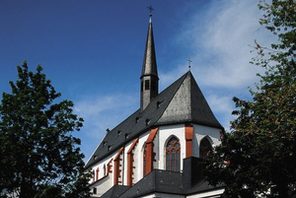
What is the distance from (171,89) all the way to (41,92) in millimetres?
37674

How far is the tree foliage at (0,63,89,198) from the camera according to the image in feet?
60.4

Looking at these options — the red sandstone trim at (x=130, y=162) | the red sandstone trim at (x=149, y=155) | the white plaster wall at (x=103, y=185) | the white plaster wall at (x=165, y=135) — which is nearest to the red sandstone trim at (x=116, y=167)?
the white plaster wall at (x=103, y=185)

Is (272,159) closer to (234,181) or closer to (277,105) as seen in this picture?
(234,181)

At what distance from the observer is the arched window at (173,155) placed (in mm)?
50438

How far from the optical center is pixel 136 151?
56562mm

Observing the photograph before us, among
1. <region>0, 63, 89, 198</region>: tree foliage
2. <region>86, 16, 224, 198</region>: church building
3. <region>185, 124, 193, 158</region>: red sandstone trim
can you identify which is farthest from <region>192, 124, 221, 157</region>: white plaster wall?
<region>0, 63, 89, 198</region>: tree foliage

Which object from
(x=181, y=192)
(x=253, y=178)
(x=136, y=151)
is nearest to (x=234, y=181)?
(x=253, y=178)

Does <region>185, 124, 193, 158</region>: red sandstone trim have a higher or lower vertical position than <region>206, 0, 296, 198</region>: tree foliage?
higher

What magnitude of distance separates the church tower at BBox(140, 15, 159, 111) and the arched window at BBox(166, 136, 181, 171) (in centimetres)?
1255

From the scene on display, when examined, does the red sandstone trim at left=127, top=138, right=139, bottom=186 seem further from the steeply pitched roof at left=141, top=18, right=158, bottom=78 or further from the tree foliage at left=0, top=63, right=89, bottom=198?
the tree foliage at left=0, top=63, right=89, bottom=198

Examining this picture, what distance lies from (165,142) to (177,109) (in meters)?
4.18

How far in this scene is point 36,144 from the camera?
18.8 metres

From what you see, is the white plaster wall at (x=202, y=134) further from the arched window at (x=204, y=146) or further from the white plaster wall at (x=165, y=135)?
the white plaster wall at (x=165, y=135)

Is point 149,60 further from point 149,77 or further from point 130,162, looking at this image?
point 130,162
